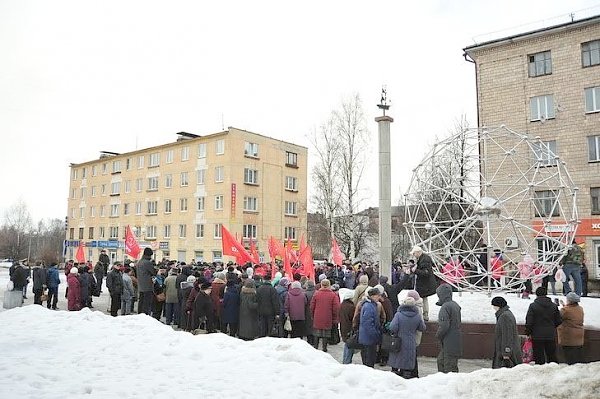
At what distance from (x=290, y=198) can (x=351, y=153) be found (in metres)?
15.6

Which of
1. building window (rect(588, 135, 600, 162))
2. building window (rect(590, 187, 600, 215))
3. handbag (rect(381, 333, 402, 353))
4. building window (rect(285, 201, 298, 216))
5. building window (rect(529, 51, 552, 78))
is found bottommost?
handbag (rect(381, 333, 402, 353))

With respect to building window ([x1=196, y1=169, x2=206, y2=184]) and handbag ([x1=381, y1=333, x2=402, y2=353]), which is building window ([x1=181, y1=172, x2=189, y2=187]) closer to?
building window ([x1=196, y1=169, x2=206, y2=184])

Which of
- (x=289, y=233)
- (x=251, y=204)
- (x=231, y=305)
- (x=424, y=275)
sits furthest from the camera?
(x=289, y=233)

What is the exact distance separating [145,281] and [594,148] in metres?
25.8

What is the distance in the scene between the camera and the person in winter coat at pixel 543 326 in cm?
892

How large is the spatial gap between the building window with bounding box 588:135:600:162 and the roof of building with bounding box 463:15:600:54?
655cm

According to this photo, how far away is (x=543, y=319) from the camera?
29.3 feet

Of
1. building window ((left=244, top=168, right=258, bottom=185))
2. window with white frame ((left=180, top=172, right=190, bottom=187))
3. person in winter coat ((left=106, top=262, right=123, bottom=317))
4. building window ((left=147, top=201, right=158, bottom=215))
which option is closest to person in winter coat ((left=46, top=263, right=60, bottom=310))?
person in winter coat ((left=106, top=262, right=123, bottom=317))

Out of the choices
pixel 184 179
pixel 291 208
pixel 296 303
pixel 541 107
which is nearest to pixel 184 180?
pixel 184 179

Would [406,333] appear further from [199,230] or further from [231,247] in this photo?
[199,230]

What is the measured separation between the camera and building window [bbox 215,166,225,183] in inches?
1746

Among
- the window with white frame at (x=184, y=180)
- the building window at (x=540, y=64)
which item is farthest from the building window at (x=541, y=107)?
the window with white frame at (x=184, y=180)

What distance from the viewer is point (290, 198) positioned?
4931cm

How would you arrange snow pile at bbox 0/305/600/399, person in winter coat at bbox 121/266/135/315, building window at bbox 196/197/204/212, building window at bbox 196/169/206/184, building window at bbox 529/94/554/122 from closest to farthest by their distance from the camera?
snow pile at bbox 0/305/600/399 < person in winter coat at bbox 121/266/135/315 < building window at bbox 529/94/554/122 < building window at bbox 196/197/204/212 < building window at bbox 196/169/206/184
